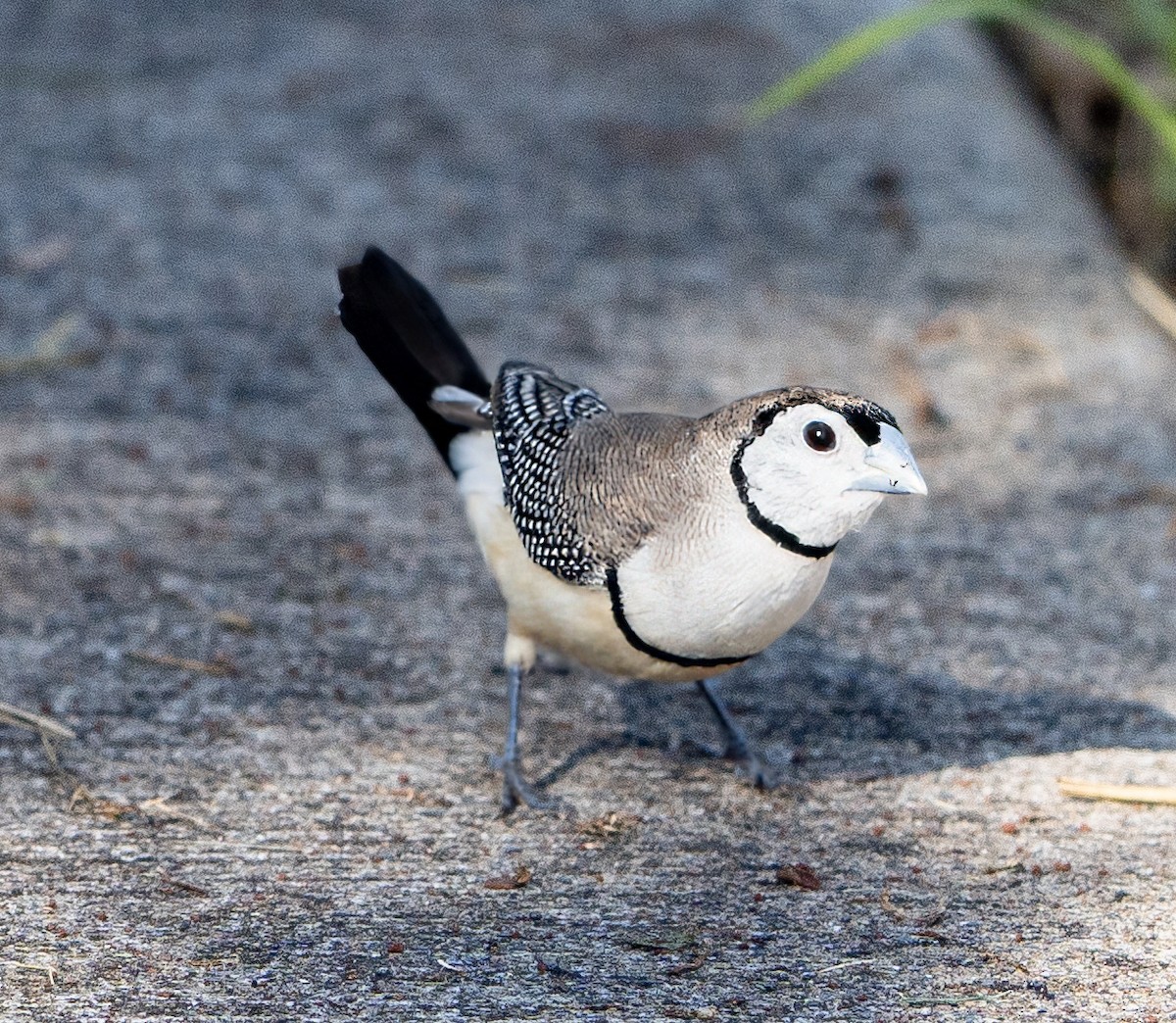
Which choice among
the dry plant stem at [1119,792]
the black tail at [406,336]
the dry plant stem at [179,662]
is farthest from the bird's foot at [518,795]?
the dry plant stem at [1119,792]

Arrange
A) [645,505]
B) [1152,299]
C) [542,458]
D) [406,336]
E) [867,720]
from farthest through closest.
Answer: [1152,299], [406,336], [867,720], [542,458], [645,505]

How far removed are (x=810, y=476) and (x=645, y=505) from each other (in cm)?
38

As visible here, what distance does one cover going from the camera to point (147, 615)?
3.66 m

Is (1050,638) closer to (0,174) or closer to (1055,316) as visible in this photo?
(1055,316)

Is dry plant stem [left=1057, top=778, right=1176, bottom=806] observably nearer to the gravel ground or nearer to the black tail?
the gravel ground

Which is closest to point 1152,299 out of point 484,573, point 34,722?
point 484,573

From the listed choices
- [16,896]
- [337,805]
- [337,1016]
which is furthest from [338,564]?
[337,1016]

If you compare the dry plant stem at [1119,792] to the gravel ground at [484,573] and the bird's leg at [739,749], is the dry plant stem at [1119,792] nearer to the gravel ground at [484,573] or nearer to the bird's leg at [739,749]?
the gravel ground at [484,573]

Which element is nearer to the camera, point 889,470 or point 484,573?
point 889,470

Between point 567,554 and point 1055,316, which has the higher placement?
point 1055,316

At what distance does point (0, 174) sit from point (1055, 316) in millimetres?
3923

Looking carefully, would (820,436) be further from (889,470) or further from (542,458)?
(542,458)

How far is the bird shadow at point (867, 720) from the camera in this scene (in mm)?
3314

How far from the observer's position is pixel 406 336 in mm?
3609
